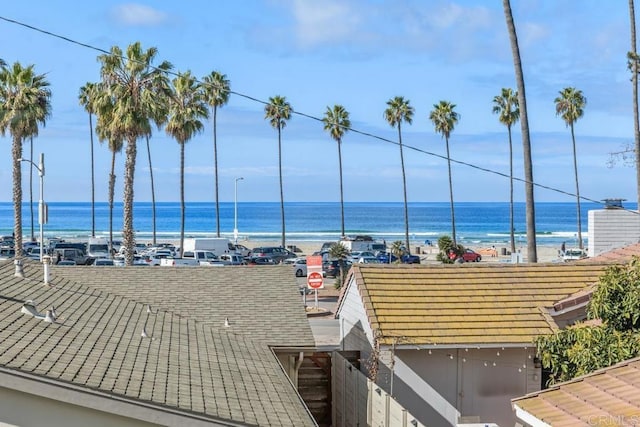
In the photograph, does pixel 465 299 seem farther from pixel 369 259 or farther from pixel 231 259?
pixel 369 259

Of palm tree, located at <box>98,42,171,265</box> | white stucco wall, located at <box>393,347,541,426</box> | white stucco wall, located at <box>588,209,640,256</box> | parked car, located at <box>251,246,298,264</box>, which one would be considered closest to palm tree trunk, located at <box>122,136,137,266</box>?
palm tree, located at <box>98,42,171,265</box>

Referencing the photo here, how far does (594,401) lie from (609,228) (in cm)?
1449

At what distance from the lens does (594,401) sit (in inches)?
448

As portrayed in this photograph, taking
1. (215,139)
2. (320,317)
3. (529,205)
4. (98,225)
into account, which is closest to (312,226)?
(98,225)

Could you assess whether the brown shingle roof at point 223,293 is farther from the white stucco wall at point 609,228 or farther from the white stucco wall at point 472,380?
the white stucco wall at point 609,228

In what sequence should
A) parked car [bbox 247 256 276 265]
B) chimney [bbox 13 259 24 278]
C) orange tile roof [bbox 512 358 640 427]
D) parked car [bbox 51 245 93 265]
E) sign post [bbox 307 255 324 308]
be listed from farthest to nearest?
1. parked car [bbox 247 256 276 265]
2. parked car [bbox 51 245 93 265]
3. sign post [bbox 307 255 324 308]
4. chimney [bbox 13 259 24 278]
5. orange tile roof [bbox 512 358 640 427]

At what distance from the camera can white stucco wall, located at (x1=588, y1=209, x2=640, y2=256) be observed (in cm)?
2444

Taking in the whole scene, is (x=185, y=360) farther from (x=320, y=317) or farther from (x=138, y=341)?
(x=320, y=317)

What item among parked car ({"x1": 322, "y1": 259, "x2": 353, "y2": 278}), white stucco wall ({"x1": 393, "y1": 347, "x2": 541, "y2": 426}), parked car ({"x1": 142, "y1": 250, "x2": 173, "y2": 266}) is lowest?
white stucco wall ({"x1": 393, "y1": 347, "x2": 541, "y2": 426})

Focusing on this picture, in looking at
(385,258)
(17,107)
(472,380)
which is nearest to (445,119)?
(385,258)

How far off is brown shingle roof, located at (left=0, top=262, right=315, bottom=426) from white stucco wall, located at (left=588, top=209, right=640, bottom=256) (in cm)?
1304

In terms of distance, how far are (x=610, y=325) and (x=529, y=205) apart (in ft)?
36.8

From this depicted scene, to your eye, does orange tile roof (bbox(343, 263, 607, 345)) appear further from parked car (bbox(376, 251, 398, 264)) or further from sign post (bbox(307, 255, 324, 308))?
parked car (bbox(376, 251, 398, 264))

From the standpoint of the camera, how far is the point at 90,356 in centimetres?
973
